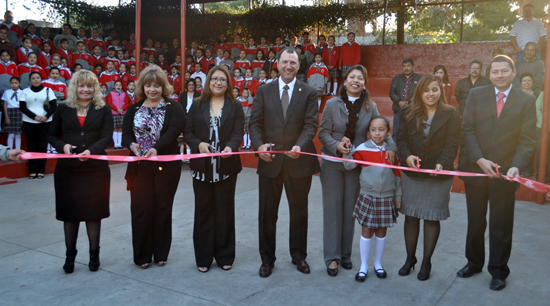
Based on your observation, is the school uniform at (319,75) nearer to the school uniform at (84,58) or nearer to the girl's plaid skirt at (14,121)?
the school uniform at (84,58)

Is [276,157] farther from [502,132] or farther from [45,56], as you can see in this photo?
[45,56]

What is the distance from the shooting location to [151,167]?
12.7 ft

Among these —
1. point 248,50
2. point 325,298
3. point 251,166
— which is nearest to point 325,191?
point 325,298

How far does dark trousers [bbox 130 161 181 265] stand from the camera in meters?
3.92

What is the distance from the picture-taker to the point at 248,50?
1327 cm

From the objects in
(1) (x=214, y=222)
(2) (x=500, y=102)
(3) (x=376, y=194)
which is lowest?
(1) (x=214, y=222)

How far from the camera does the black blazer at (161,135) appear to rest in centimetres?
390

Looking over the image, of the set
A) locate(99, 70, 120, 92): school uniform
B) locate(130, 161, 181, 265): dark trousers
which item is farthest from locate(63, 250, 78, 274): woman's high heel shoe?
locate(99, 70, 120, 92): school uniform

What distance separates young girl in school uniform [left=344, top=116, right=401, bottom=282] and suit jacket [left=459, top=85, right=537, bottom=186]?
64 centimetres

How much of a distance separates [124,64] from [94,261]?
8.56m

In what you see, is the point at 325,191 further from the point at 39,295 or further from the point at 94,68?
the point at 94,68

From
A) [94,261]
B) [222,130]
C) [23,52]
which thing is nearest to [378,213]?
[222,130]

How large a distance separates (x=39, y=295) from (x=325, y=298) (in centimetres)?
208

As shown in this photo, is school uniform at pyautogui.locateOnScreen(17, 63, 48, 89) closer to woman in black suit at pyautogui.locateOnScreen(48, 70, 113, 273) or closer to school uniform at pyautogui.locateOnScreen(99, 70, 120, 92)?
school uniform at pyautogui.locateOnScreen(99, 70, 120, 92)
